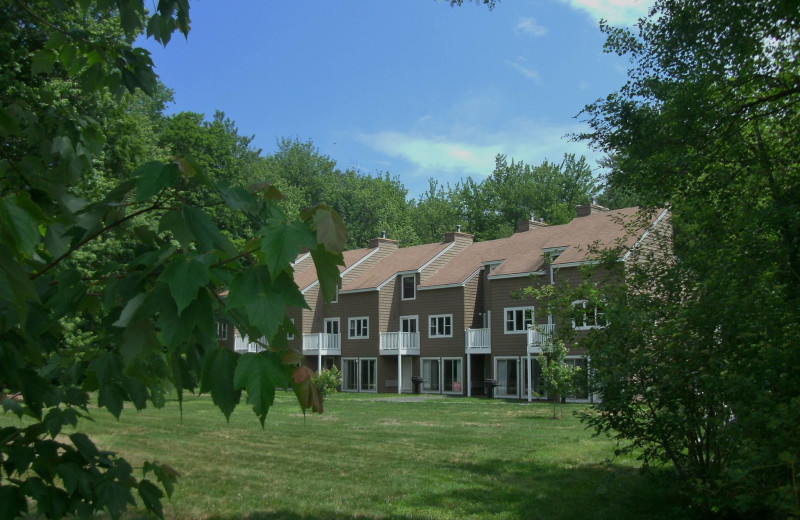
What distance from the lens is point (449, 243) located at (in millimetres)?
43781

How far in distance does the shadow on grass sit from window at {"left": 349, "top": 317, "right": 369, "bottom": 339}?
104 feet

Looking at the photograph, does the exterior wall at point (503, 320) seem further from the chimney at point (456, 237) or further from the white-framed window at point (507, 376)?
the chimney at point (456, 237)

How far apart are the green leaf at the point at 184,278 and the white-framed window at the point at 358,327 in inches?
1645

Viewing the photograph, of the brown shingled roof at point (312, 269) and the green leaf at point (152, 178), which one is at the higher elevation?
the brown shingled roof at point (312, 269)

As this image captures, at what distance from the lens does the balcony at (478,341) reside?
37.4 m

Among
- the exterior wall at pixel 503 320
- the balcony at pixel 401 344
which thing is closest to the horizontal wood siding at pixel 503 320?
the exterior wall at pixel 503 320

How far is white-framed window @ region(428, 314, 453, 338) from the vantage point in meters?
39.9

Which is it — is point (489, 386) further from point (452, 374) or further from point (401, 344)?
point (401, 344)

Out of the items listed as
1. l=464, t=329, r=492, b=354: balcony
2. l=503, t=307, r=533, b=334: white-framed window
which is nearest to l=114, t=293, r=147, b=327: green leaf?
l=503, t=307, r=533, b=334: white-framed window

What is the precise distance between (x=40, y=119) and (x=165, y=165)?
228cm

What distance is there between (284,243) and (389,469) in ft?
36.3

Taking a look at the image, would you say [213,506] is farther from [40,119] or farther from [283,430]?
[283,430]

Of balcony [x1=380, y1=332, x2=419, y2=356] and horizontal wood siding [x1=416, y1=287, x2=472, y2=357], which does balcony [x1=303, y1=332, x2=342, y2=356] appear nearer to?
balcony [x1=380, y1=332, x2=419, y2=356]

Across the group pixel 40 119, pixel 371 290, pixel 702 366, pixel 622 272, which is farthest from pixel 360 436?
pixel 371 290
